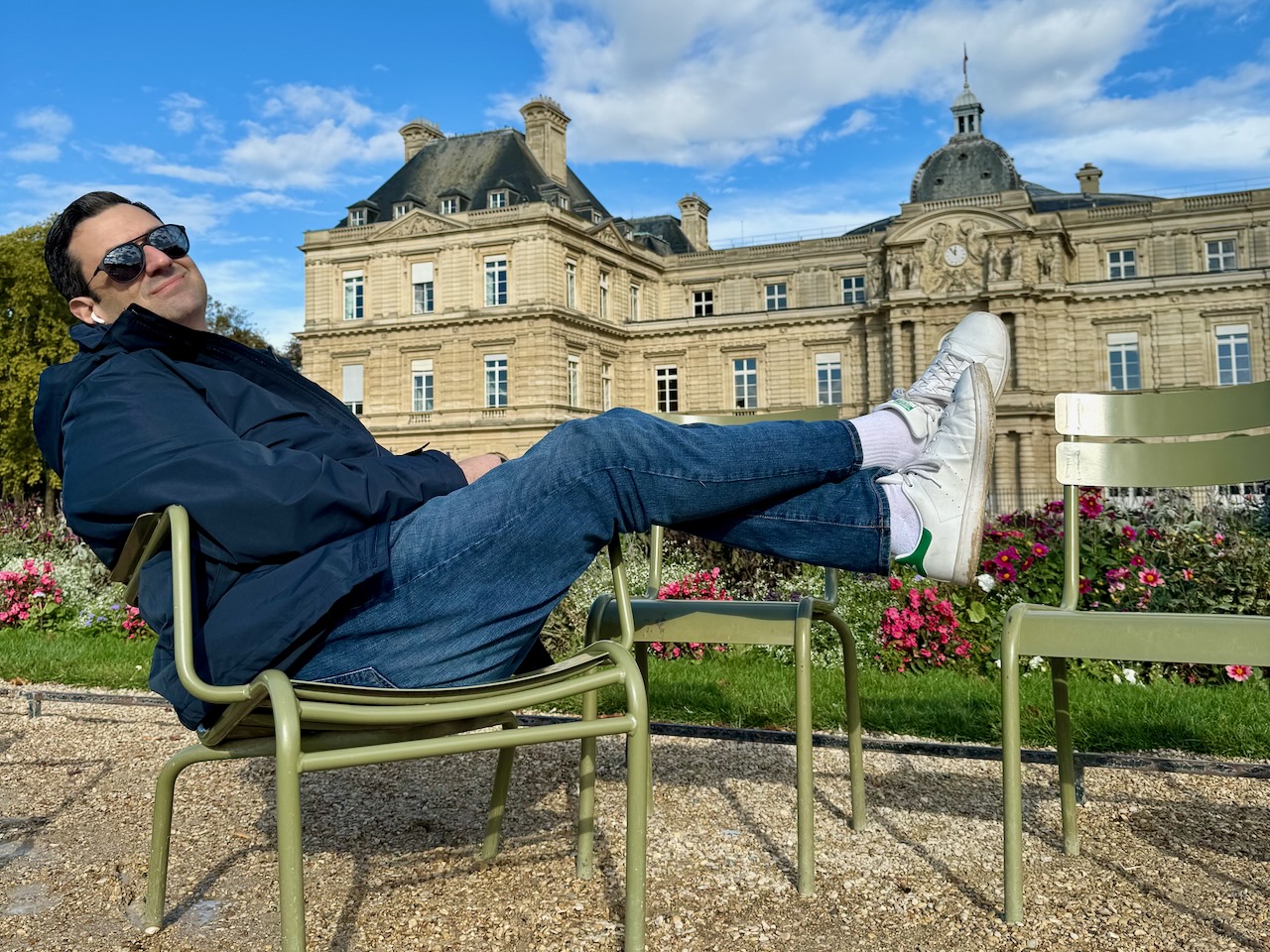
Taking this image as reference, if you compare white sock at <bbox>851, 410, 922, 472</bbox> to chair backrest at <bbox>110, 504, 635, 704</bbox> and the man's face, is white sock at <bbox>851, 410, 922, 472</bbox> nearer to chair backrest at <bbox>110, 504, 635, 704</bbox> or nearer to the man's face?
chair backrest at <bbox>110, 504, 635, 704</bbox>

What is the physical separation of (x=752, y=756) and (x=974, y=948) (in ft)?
5.49

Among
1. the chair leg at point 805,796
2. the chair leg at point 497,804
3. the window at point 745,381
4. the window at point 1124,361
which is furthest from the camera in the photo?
the window at point 745,381

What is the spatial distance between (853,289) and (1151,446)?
37118 millimetres

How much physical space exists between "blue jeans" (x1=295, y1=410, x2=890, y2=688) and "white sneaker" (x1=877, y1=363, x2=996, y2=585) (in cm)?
28

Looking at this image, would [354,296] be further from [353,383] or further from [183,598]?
[183,598]

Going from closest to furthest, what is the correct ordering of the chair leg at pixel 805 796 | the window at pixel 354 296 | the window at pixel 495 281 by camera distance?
the chair leg at pixel 805 796 < the window at pixel 495 281 < the window at pixel 354 296

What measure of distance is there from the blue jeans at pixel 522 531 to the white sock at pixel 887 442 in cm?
24

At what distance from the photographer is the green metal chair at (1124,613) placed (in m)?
1.95

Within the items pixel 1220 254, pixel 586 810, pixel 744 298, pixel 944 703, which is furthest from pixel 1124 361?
pixel 586 810

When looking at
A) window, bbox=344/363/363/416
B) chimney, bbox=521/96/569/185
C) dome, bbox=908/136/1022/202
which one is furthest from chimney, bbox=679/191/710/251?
window, bbox=344/363/363/416

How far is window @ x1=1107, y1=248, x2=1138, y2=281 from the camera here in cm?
3522

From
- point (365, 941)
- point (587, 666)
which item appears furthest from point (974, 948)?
point (365, 941)

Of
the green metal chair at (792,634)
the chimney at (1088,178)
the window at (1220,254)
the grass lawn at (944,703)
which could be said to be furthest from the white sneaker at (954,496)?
the chimney at (1088,178)

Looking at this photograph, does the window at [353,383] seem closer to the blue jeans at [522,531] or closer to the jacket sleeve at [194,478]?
the jacket sleeve at [194,478]
